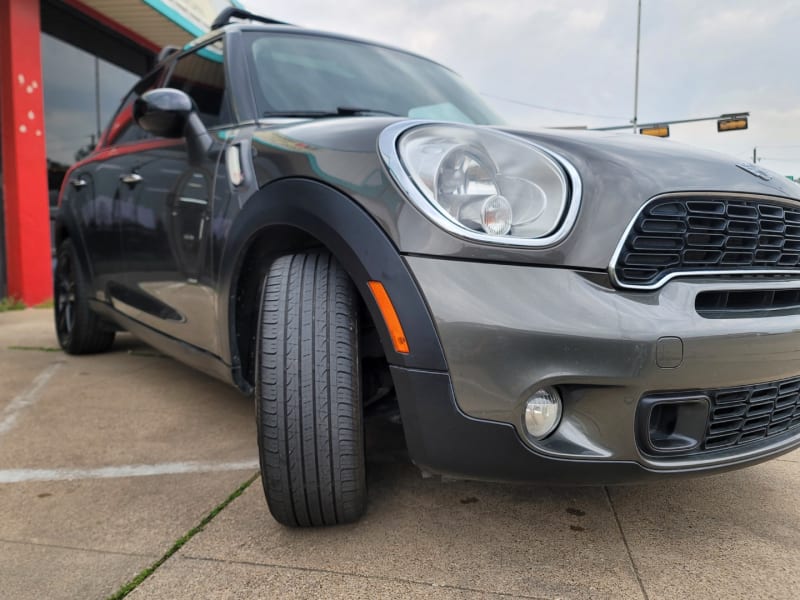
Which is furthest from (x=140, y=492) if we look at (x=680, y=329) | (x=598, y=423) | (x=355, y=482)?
(x=680, y=329)

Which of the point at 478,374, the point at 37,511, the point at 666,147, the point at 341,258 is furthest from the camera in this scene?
the point at 37,511

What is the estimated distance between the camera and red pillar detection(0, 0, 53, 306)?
663 cm

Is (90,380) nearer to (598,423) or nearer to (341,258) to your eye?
(341,258)

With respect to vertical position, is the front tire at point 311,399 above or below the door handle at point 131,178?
below

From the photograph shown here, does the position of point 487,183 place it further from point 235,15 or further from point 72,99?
point 72,99

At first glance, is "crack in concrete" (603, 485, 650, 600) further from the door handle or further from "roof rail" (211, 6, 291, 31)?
"roof rail" (211, 6, 291, 31)

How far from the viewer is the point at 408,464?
7.16ft

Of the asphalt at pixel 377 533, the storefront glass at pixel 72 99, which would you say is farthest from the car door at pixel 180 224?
the storefront glass at pixel 72 99

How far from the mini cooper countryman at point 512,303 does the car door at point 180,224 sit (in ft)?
1.03

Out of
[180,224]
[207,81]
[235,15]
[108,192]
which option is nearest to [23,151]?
[108,192]

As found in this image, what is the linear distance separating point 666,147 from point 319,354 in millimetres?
1049

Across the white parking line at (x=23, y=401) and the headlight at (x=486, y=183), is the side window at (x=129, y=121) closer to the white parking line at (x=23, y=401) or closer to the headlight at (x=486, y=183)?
the white parking line at (x=23, y=401)

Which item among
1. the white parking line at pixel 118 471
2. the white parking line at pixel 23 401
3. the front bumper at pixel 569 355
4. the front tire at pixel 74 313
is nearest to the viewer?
the front bumper at pixel 569 355

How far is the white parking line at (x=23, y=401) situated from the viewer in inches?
107
